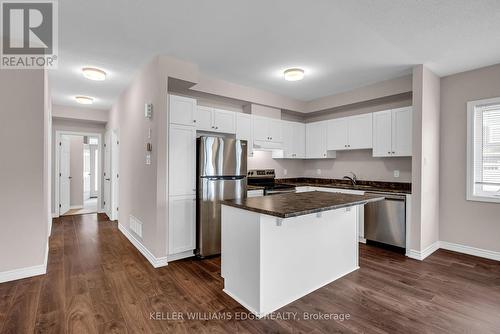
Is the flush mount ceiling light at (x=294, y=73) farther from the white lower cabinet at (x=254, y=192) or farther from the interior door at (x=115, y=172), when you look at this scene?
the interior door at (x=115, y=172)

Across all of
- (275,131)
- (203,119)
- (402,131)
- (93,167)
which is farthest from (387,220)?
(93,167)

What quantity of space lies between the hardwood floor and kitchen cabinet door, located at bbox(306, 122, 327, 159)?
7.81ft

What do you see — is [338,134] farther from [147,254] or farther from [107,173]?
[107,173]

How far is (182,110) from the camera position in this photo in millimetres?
3424

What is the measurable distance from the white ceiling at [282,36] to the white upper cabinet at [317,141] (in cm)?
135

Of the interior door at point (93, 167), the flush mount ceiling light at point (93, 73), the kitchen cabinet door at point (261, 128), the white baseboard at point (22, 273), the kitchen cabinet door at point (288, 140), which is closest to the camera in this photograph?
the white baseboard at point (22, 273)

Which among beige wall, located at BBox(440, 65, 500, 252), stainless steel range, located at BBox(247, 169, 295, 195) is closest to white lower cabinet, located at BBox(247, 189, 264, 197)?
stainless steel range, located at BBox(247, 169, 295, 195)

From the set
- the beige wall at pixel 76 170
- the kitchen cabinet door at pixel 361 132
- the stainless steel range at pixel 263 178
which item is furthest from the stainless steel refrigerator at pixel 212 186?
the beige wall at pixel 76 170

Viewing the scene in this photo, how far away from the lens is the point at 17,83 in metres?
2.80

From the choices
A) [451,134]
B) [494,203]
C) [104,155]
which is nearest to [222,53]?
[451,134]

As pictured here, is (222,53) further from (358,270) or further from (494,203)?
(494,203)

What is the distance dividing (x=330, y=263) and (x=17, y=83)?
402cm

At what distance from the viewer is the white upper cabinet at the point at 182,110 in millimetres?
3334
